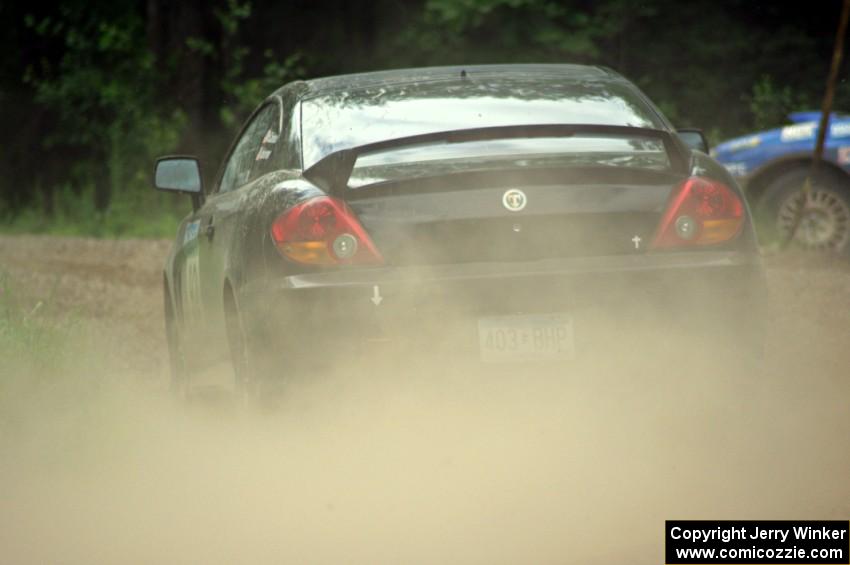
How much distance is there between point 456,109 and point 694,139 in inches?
67.0

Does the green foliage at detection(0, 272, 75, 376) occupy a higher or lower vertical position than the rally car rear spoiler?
lower

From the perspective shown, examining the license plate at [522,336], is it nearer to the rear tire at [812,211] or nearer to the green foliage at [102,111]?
the rear tire at [812,211]

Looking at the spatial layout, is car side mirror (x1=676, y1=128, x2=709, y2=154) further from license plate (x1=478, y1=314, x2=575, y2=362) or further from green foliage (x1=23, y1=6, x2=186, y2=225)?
green foliage (x1=23, y1=6, x2=186, y2=225)

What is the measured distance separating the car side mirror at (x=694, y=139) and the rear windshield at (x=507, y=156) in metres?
1.54

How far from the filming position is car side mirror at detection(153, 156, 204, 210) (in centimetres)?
753

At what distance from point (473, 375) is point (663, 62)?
22.7 meters

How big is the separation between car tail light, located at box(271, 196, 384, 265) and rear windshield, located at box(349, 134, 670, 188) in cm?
12

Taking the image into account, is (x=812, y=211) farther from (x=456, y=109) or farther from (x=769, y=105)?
(x=769, y=105)

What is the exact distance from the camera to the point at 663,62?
27203 mm

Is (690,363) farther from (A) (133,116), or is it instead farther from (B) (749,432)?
(A) (133,116)

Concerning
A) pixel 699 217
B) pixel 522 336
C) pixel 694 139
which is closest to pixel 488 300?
pixel 522 336

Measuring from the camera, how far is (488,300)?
203 inches

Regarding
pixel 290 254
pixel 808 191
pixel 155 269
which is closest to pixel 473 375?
pixel 290 254

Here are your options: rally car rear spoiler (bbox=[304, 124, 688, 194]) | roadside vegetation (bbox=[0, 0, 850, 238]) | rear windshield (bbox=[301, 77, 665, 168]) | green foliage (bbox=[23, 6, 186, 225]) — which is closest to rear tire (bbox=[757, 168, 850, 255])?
rear windshield (bbox=[301, 77, 665, 168])
